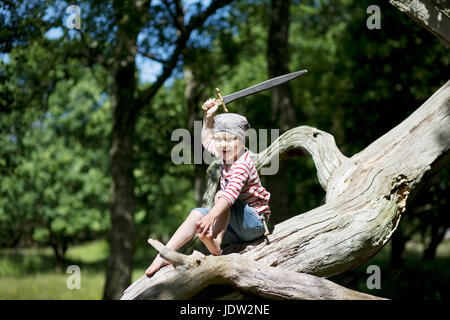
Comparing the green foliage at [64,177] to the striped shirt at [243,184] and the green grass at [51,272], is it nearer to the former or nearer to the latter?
the green grass at [51,272]

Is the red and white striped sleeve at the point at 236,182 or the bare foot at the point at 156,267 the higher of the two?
the red and white striped sleeve at the point at 236,182

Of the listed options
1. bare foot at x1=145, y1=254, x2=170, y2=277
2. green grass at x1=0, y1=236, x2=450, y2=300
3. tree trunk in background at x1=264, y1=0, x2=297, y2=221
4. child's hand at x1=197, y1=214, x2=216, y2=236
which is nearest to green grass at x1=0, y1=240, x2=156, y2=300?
green grass at x1=0, y1=236, x2=450, y2=300

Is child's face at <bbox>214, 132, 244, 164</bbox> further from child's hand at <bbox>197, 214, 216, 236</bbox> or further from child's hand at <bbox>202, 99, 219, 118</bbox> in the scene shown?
child's hand at <bbox>197, 214, 216, 236</bbox>

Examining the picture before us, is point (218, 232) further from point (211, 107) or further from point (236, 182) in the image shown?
point (211, 107)

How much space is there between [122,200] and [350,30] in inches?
258

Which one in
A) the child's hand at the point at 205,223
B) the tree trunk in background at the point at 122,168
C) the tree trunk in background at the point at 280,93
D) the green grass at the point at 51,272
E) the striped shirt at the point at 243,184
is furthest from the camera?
the green grass at the point at 51,272

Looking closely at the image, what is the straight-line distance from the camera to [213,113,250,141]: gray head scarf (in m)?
3.88

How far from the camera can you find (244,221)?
13.0 ft

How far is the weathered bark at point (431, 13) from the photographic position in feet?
15.0

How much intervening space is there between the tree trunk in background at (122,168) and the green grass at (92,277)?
1300mm

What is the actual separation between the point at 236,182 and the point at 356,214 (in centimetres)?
127

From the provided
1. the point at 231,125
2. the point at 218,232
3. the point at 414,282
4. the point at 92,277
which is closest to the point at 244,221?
the point at 218,232

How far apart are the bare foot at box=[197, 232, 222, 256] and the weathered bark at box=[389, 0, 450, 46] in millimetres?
2886

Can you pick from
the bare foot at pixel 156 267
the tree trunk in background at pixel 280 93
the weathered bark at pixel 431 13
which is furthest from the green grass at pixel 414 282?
the bare foot at pixel 156 267
